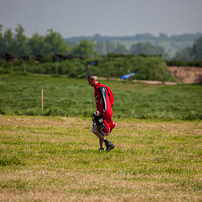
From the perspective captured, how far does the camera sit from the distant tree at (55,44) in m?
147

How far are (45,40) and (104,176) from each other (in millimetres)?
158069

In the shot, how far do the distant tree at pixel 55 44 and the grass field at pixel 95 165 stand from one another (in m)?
138

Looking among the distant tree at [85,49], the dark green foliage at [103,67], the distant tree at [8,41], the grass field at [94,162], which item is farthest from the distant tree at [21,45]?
the grass field at [94,162]

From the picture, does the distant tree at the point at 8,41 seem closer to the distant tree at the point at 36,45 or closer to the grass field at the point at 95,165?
the distant tree at the point at 36,45

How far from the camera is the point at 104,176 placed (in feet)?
19.4

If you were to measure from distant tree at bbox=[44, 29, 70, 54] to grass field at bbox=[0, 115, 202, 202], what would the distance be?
454 feet

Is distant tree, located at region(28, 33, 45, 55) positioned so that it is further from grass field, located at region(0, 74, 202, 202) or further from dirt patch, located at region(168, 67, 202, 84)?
grass field, located at region(0, 74, 202, 202)

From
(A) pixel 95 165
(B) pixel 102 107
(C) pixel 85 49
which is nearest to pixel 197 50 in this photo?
(C) pixel 85 49

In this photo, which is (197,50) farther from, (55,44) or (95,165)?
(95,165)

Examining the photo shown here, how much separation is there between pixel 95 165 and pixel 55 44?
483 feet

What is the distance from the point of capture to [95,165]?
6699 mm

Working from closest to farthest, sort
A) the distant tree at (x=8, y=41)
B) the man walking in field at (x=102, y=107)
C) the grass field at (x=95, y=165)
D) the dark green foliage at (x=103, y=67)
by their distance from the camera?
the grass field at (x=95, y=165), the man walking in field at (x=102, y=107), the dark green foliage at (x=103, y=67), the distant tree at (x=8, y=41)

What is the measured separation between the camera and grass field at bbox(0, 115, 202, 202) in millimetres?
4914

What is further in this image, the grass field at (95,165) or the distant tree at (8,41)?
the distant tree at (8,41)
